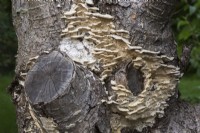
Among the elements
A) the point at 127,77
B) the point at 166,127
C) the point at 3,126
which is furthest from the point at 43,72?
the point at 3,126

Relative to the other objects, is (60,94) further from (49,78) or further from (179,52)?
(179,52)

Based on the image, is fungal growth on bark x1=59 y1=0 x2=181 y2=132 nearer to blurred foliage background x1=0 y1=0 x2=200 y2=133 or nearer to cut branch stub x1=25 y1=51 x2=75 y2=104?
cut branch stub x1=25 y1=51 x2=75 y2=104

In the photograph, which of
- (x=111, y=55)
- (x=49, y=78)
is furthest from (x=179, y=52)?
(x=49, y=78)

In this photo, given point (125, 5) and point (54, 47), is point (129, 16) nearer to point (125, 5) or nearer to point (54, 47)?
point (125, 5)

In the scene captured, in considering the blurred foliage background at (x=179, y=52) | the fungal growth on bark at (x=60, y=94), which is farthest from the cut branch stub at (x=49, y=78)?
the blurred foliage background at (x=179, y=52)

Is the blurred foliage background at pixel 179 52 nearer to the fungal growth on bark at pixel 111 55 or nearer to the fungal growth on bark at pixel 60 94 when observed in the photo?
the fungal growth on bark at pixel 111 55

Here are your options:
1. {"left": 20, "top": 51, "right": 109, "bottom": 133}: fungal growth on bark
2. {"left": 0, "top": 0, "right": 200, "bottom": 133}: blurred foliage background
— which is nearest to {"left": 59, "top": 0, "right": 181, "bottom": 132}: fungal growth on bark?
{"left": 20, "top": 51, "right": 109, "bottom": 133}: fungal growth on bark
